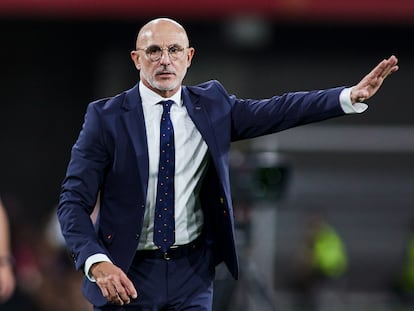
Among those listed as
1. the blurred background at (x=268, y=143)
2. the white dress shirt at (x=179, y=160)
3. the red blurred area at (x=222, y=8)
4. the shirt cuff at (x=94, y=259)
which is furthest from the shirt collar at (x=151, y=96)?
the red blurred area at (x=222, y=8)

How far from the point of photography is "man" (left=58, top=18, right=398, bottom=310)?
4.47 metres

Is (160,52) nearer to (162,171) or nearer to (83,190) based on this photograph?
(162,171)

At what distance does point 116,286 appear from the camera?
4.23m

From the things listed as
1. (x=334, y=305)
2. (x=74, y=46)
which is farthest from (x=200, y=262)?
(x=74, y=46)

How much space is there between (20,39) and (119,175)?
39.5 ft

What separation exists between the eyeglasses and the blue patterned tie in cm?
22

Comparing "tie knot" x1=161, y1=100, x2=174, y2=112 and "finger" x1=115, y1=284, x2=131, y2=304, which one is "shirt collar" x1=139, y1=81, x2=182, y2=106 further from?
"finger" x1=115, y1=284, x2=131, y2=304

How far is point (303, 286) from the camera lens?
10945 mm

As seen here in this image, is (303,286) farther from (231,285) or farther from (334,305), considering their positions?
(231,285)

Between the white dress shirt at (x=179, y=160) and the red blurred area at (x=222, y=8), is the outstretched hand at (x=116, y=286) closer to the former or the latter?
the white dress shirt at (x=179, y=160)

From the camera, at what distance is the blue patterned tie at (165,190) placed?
4.55m

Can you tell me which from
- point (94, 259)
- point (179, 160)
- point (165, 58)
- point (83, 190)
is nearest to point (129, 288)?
point (94, 259)

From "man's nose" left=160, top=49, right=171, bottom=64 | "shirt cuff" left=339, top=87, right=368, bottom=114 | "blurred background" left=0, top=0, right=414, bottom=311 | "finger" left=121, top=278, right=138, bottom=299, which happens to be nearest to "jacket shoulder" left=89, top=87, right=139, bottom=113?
"man's nose" left=160, top=49, right=171, bottom=64

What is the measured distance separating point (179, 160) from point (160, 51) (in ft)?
1.39
